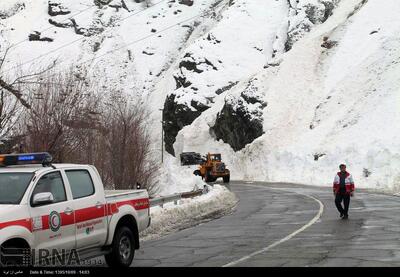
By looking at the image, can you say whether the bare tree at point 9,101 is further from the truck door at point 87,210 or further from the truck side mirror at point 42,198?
the truck side mirror at point 42,198

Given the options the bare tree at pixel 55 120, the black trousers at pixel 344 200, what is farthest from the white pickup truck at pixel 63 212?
the bare tree at pixel 55 120

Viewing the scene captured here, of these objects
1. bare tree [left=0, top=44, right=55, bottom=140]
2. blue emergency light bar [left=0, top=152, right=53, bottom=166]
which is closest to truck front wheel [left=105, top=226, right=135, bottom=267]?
blue emergency light bar [left=0, top=152, right=53, bottom=166]

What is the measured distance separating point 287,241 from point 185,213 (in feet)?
20.0

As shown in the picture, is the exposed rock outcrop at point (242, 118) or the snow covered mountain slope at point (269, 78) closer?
the snow covered mountain slope at point (269, 78)

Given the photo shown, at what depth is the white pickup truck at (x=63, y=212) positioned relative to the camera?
286 inches

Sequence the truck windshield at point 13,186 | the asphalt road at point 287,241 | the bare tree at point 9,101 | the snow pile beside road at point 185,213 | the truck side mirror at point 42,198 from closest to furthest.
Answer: the truck side mirror at point 42,198
the truck windshield at point 13,186
the asphalt road at point 287,241
the snow pile beside road at point 185,213
the bare tree at point 9,101

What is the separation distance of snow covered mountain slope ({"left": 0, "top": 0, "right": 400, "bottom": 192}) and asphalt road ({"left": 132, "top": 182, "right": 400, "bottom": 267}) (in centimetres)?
1480

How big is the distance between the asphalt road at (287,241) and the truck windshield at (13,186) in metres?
2.77

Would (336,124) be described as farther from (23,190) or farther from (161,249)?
(23,190)

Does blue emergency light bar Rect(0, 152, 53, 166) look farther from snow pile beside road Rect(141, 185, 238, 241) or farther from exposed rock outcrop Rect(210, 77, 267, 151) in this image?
exposed rock outcrop Rect(210, 77, 267, 151)

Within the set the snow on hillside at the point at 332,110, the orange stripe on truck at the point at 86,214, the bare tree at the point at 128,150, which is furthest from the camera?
the snow on hillside at the point at 332,110

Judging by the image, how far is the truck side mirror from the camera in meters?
7.41

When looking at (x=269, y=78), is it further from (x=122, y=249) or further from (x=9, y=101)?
(x=122, y=249)

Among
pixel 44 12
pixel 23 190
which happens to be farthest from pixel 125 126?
pixel 44 12
